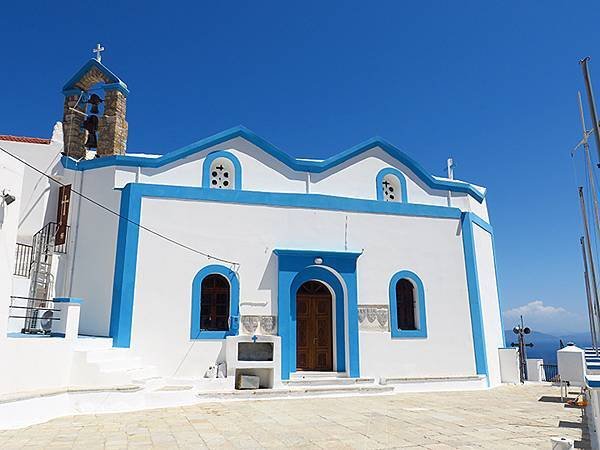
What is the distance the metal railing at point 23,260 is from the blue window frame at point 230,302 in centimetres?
343

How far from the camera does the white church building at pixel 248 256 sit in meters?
9.95

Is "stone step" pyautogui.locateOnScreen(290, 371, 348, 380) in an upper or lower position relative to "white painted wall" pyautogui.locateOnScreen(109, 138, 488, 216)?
lower

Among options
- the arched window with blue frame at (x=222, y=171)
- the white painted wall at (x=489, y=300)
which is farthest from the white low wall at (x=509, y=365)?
the arched window with blue frame at (x=222, y=171)

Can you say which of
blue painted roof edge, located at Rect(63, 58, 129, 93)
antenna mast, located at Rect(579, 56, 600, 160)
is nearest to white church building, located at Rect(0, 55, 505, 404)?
blue painted roof edge, located at Rect(63, 58, 129, 93)

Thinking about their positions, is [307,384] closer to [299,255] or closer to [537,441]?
[299,255]

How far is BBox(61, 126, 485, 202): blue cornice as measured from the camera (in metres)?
10.8

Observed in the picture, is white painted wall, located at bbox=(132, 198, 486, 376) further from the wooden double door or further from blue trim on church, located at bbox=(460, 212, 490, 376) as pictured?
the wooden double door

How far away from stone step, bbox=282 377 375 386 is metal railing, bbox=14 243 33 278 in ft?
19.2

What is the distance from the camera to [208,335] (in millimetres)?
10039

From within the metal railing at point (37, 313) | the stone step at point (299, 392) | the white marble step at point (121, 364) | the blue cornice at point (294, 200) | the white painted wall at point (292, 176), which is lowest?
the stone step at point (299, 392)

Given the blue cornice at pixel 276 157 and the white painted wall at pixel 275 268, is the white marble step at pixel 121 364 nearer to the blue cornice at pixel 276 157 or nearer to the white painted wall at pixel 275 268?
the white painted wall at pixel 275 268

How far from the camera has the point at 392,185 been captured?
12.7 metres

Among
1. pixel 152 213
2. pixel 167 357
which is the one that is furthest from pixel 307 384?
pixel 152 213

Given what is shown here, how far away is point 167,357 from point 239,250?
107 inches
